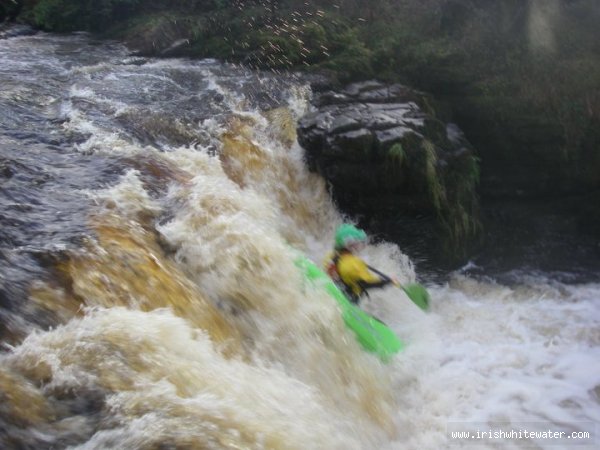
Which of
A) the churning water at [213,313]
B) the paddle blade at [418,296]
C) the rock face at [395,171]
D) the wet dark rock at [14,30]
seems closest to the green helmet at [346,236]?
the churning water at [213,313]

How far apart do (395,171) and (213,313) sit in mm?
2919

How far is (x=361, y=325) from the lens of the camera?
429 centimetres

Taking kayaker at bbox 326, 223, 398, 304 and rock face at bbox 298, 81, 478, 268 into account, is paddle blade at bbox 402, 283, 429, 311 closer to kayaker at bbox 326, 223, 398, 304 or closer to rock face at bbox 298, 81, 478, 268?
kayaker at bbox 326, 223, 398, 304

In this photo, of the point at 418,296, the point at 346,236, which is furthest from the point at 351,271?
the point at 418,296

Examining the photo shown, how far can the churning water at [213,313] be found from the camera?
102 inches

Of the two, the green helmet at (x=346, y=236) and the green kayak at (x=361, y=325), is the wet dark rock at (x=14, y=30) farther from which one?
the green kayak at (x=361, y=325)

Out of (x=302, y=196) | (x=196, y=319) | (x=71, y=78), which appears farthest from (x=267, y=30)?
(x=196, y=319)

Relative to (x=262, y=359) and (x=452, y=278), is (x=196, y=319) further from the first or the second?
(x=452, y=278)

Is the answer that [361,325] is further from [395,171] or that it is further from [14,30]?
[14,30]

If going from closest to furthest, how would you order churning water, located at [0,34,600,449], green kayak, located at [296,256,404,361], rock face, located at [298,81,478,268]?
churning water, located at [0,34,600,449], green kayak, located at [296,256,404,361], rock face, located at [298,81,478,268]

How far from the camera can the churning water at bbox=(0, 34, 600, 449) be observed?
102 inches

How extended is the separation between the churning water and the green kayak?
0.10 meters

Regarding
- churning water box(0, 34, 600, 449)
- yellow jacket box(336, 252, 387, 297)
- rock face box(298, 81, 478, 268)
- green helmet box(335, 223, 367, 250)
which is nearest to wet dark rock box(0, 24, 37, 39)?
churning water box(0, 34, 600, 449)

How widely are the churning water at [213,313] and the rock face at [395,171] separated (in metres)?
0.29
